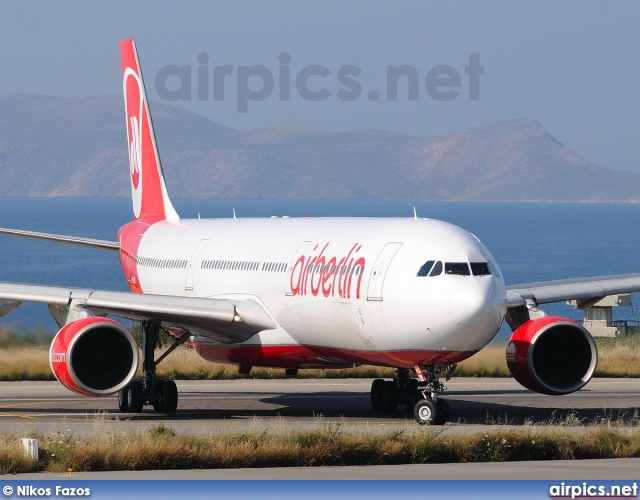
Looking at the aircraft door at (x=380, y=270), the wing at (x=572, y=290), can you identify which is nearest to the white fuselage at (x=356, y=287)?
the aircraft door at (x=380, y=270)

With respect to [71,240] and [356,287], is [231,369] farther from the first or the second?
[356,287]

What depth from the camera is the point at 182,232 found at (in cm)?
3725

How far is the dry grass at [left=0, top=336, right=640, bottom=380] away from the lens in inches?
1655

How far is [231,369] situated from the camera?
4284cm

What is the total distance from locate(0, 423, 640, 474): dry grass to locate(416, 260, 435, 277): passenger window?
3.81 metres

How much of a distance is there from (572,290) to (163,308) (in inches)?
346

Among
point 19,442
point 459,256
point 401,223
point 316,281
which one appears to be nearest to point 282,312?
point 316,281

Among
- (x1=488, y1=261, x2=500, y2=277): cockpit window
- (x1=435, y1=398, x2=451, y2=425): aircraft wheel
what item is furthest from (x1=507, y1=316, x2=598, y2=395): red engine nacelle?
(x1=435, y1=398, x2=451, y2=425): aircraft wheel

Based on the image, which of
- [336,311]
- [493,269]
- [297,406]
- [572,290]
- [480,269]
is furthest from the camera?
[297,406]

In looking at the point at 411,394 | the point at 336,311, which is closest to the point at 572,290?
the point at 411,394

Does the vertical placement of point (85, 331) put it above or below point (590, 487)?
above

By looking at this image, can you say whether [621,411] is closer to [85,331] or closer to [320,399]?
[320,399]

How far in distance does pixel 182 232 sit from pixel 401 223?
1058 centimetres

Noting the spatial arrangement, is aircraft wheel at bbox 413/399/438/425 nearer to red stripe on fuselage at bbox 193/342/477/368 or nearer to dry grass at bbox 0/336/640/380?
red stripe on fuselage at bbox 193/342/477/368
